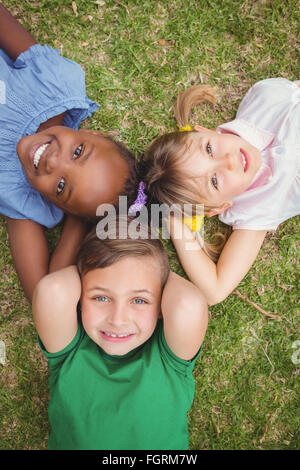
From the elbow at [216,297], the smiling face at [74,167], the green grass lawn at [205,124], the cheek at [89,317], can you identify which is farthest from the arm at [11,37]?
the elbow at [216,297]

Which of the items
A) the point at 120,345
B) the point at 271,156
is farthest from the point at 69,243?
the point at 271,156

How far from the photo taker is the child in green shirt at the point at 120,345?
1.53 metres

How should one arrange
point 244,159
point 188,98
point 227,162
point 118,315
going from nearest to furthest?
point 118,315
point 227,162
point 244,159
point 188,98

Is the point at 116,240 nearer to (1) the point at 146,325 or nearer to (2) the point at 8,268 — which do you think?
(1) the point at 146,325

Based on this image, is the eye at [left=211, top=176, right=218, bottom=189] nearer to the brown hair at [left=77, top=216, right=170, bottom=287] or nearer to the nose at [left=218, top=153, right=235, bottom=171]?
the nose at [left=218, top=153, right=235, bottom=171]

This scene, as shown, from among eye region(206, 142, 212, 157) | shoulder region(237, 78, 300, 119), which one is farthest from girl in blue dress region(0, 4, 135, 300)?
shoulder region(237, 78, 300, 119)

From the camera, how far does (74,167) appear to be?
1529mm

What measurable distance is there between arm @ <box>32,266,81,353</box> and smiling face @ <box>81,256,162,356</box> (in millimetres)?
60

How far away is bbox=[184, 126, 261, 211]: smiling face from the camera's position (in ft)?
5.42

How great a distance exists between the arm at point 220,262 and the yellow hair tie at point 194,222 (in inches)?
1.0

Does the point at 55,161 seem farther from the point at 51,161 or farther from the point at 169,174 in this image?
the point at 169,174

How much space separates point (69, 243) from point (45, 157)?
51 centimetres

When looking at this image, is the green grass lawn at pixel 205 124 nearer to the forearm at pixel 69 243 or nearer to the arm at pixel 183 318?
the forearm at pixel 69 243

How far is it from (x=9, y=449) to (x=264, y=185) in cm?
199
